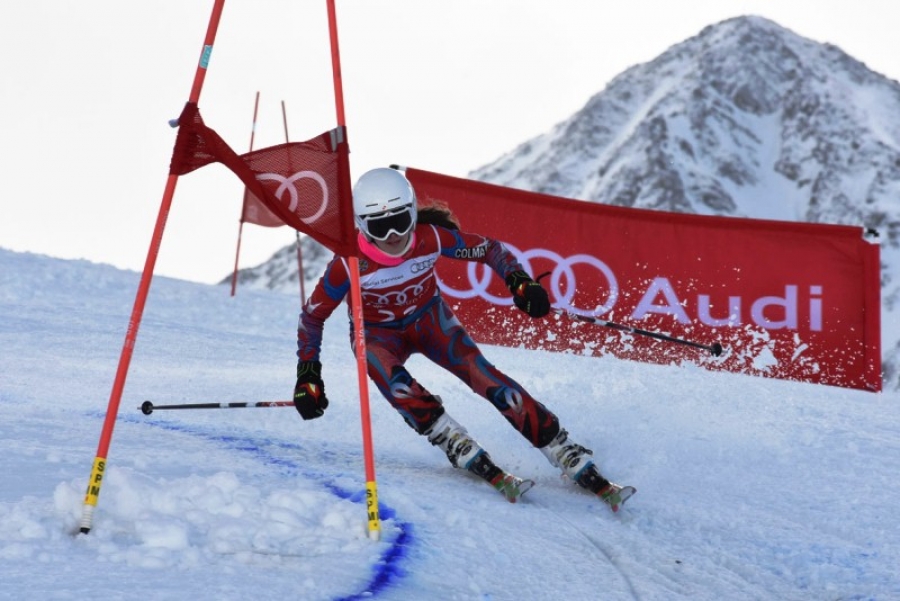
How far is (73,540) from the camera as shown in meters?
2.74

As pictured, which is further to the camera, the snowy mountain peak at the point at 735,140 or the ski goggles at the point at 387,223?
the snowy mountain peak at the point at 735,140

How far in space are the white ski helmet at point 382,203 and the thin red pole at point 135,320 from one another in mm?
1261

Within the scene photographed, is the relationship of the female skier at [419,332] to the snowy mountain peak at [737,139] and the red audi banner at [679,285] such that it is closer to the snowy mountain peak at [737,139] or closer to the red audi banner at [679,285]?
the red audi banner at [679,285]

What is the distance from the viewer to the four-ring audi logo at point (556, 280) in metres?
8.59

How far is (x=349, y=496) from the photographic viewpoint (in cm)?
356

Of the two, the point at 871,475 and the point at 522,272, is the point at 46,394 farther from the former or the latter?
the point at 871,475

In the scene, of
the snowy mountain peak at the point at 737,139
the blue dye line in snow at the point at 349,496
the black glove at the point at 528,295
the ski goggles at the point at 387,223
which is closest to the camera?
the blue dye line in snow at the point at 349,496

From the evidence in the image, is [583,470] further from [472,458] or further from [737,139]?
[737,139]

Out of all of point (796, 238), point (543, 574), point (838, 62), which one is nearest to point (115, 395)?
point (543, 574)

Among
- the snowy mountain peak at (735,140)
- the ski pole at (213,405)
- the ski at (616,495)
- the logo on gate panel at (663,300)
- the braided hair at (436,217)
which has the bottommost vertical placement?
the ski at (616,495)

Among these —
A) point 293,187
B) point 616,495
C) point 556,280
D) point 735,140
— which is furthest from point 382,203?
point 735,140

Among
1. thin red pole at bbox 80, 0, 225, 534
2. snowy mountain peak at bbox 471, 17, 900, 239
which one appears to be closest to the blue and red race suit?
thin red pole at bbox 80, 0, 225, 534

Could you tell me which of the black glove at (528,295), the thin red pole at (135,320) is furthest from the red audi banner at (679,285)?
the thin red pole at (135,320)

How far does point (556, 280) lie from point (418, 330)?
4137mm
